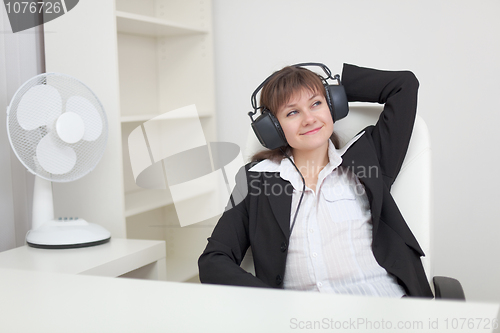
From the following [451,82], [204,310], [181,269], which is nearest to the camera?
[204,310]

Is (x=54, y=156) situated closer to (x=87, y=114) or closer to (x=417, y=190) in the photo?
(x=87, y=114)

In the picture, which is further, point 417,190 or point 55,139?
point 55,139

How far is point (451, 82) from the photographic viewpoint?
1961 millimetres

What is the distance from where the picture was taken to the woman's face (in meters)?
1.32

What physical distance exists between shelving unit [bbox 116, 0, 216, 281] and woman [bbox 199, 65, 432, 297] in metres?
1.03

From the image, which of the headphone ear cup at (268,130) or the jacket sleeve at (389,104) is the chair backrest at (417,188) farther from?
the headphone ear cup at (268,130)

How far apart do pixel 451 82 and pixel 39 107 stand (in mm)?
1618

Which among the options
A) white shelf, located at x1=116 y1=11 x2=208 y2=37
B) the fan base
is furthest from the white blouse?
white shelf, located at x1=116 y1=11 x2=208 y2=37

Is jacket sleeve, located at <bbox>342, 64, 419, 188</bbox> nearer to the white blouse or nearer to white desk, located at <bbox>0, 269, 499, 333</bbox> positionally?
the white blouse

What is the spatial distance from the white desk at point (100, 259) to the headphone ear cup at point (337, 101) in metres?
0.73

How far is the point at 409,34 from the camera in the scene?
6.64 feet

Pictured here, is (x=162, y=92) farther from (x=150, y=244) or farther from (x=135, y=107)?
(x=150, y=244)

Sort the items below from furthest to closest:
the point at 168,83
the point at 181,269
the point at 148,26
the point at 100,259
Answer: the point at 168,83
the point at 181,269
the point at 148,26
the point at 100,259

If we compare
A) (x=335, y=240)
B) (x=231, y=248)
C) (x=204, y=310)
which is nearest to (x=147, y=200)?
(x=231, y=248)
